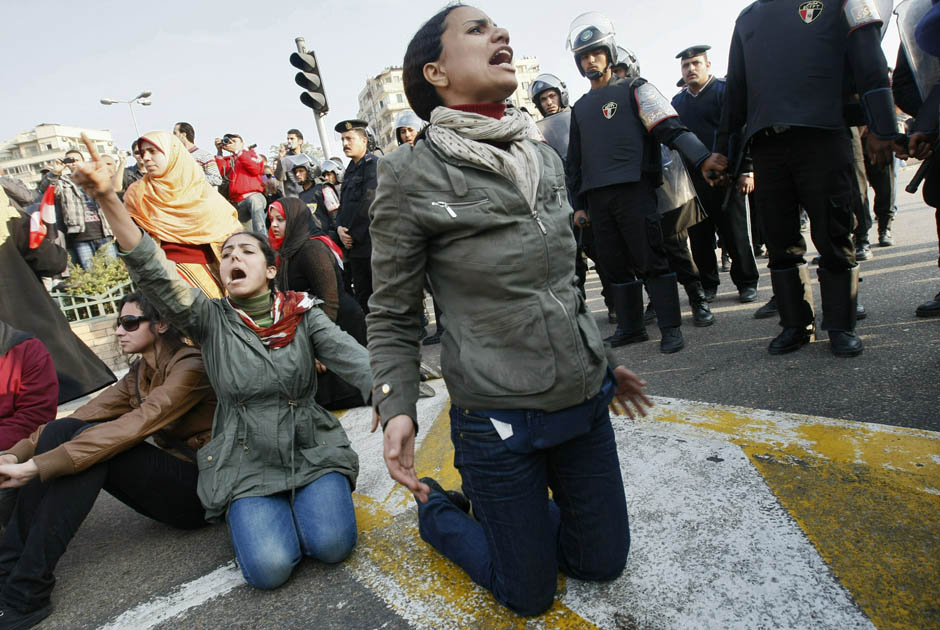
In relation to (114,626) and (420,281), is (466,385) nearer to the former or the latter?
(420,281)

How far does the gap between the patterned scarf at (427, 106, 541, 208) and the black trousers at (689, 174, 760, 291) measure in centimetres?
412

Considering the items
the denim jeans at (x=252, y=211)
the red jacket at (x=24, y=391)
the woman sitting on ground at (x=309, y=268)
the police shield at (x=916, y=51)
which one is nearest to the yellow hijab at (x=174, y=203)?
the woman sitting on ground at (x=309, y=268)

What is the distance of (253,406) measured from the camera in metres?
2.50

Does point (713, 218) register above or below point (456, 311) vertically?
below

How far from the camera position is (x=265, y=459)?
2490 millimetres

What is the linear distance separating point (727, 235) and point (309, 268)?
147 inches

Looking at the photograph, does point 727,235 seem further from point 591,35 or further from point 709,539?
point 709,539

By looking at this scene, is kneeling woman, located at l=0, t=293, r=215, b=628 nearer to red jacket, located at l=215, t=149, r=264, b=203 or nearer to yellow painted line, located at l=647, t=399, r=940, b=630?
yellow painted line, located at l=647, t=399, r=940, b=630

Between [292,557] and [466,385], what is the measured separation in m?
1.11

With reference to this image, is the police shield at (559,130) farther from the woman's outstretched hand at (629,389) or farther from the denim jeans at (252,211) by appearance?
the denim jeans at (252,211)

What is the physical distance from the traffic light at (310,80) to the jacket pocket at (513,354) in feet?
25.2

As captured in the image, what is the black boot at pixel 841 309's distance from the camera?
340 centimetres

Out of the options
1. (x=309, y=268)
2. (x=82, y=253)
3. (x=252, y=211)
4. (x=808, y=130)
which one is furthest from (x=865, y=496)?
(x=82, y=253)

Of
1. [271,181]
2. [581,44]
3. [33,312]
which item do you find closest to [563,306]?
[581,44]
